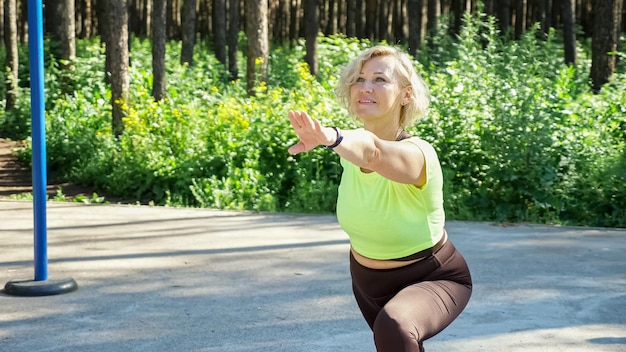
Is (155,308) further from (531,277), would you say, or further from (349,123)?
(349,123)

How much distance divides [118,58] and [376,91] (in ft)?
37.6

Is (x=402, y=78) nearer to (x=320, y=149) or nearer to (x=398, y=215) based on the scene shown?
(x=398, y=215)

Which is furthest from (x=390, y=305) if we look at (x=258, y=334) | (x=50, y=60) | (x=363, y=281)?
(x=50, y=60)

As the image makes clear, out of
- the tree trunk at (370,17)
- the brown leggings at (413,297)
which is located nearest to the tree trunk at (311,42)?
the tree trunk at (370,17)

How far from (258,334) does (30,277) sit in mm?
2206

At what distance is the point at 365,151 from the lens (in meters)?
2.85

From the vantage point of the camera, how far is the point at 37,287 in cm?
636

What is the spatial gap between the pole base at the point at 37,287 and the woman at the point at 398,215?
3.50m

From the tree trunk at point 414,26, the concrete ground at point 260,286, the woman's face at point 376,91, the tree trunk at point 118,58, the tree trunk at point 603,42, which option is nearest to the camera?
the woman's face at point 376,91

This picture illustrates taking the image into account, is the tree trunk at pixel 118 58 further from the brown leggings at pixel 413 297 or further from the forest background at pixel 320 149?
the brown leggings at pixel 413 297

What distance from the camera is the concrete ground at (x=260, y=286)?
5.40 m

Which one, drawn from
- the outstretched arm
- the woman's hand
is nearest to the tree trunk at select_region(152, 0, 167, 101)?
the outstretched arm

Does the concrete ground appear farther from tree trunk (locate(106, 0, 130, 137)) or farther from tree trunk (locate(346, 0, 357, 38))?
tree trunk (locate(346, 0, 357, 38))

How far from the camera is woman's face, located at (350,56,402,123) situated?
329 centimetres
